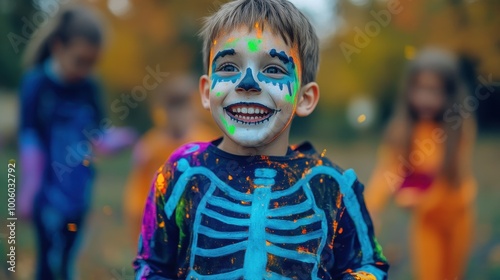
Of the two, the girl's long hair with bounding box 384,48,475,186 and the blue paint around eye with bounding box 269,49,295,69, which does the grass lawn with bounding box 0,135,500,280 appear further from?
the blue paint around eye with bounding box 269,49,295,69

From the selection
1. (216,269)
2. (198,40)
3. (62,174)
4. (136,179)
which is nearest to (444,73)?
(198,40)

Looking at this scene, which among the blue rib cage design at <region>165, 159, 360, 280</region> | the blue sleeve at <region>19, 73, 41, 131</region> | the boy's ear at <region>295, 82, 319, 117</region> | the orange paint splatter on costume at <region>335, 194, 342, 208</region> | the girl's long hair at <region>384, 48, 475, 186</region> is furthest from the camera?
the girl's long hair at <region>384, 48, 475, 186</region>

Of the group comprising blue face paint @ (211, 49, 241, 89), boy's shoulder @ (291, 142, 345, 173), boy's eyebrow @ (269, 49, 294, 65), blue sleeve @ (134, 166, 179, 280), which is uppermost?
boy's eyebrow @ (269, 49, 294, 65)

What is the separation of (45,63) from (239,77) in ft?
7.60

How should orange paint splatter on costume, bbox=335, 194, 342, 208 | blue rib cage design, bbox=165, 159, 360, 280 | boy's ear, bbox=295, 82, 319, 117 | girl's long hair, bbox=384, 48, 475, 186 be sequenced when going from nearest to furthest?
blue rib cage design, bbox=165, 159, 360, 280, orange paint splatter on costume, bbox=335, 194, 342, 208, boy's ear, bbox=295, 82, 319, 117, girl's long hair, bbox=384, 48, 475, 186

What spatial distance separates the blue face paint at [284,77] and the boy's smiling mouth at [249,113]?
7 centimetres

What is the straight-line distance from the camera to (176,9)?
13.3ft

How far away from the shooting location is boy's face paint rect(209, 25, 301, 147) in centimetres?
194

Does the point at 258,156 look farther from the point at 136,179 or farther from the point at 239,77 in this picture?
the point at 136,179

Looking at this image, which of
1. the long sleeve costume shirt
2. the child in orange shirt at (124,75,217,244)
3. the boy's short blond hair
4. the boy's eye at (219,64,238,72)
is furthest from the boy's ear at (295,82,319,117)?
the long sleeve costume shirt

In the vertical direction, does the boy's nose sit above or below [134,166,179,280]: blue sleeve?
above

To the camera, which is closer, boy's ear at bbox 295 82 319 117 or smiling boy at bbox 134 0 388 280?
smiling boy at bbox 134 0 388 280

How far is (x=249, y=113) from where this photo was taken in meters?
1.95

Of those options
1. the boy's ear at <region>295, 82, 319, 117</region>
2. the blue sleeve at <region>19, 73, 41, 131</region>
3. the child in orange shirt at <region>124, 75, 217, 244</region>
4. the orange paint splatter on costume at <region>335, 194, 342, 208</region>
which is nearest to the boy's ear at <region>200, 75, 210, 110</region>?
the boy's ear at <region>295, 82, 319, 117</region>
